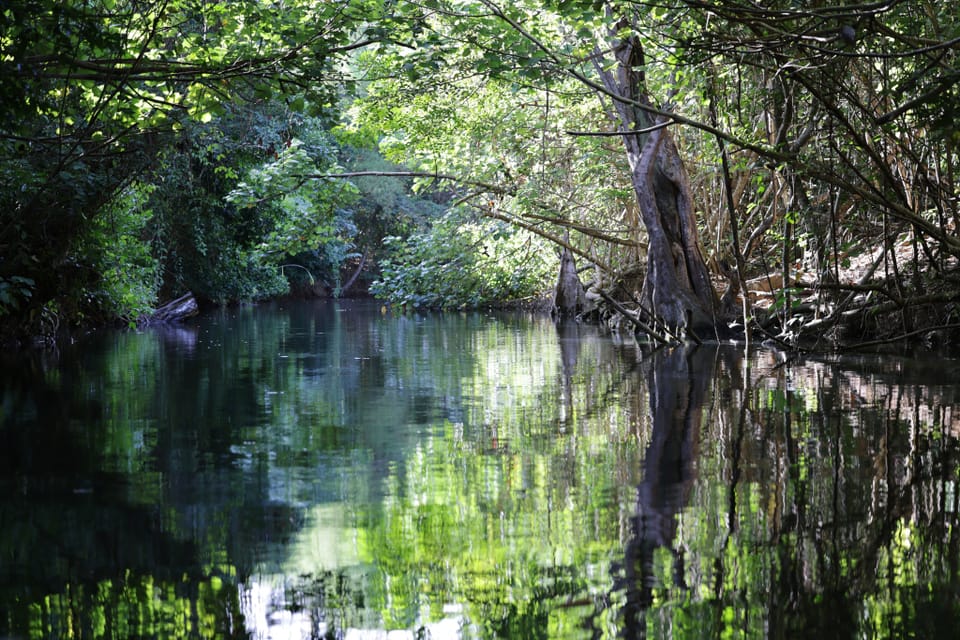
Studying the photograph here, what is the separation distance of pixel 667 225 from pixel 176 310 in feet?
46.6

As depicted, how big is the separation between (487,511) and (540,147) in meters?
14.1

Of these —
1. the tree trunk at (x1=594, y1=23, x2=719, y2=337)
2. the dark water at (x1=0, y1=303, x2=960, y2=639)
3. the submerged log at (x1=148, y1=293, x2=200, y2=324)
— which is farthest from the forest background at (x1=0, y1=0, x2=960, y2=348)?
the dark water at (x1=0, y1=303, x2=960, y2=639)

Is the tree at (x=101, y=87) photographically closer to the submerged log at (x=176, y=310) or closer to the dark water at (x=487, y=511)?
the dark water at (x=487, y=511)

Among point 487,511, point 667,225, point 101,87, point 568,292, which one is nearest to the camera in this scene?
point 487,511

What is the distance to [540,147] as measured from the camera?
17.6 m

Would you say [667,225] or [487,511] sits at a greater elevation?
[667,225]

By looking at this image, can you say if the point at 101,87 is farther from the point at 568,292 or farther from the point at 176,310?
the point at 176,310

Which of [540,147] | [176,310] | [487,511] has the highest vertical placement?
[540,147]

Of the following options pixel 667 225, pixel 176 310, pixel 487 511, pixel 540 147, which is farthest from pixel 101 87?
pixel 176 310

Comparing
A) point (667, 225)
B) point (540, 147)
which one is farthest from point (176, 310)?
point (667, 225)

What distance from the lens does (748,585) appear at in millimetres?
2994

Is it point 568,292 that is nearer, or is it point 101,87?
point 101,87

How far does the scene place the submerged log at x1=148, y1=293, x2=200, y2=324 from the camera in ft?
76.4

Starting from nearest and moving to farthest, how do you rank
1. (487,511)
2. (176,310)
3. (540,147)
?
1. (487,511)
2. (540,147)
3. (176,310)
